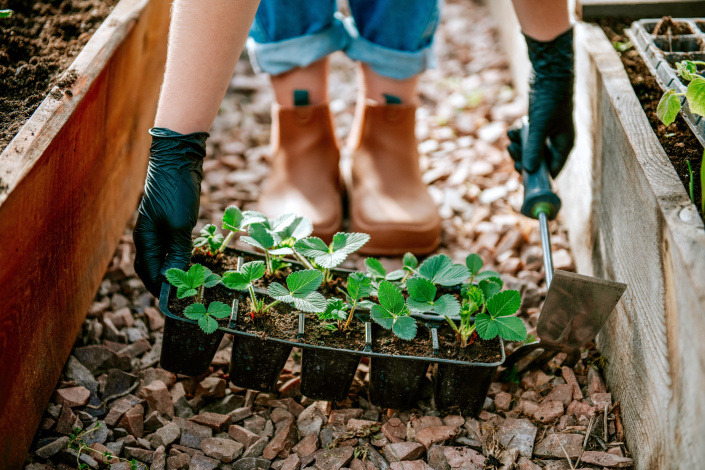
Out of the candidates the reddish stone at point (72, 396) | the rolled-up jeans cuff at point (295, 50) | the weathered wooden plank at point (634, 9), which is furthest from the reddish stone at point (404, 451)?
the weathered wooden plank at point (634, 9)

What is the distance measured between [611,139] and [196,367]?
97 centimetres

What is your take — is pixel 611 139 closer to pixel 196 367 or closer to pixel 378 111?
pixel 378 111

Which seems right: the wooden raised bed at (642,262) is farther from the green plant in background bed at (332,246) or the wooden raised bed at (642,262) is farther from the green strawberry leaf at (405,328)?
the green plant in background bed at (332,246)

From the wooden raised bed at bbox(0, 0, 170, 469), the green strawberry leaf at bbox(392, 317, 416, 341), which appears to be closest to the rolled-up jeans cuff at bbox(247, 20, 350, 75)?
the wooden raised bed at bbox(0, 0, 170, 469)

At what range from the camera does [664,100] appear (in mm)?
1055

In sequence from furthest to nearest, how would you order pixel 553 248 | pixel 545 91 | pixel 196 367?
pixel 553 248 < pixel 545 91 < pixel 196 367

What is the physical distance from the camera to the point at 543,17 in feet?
4.47

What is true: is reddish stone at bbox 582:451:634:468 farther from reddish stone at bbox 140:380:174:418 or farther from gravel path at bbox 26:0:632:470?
reddish stone at bbox 140:380:174:418

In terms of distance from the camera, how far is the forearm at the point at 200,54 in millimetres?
1060

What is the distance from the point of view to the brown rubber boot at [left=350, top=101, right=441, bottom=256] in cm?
165

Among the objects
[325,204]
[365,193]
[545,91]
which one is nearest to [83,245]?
[325,204]

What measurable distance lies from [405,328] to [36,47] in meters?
1.05

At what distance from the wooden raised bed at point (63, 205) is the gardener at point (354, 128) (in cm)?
16

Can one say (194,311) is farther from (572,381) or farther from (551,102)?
(551,102)
